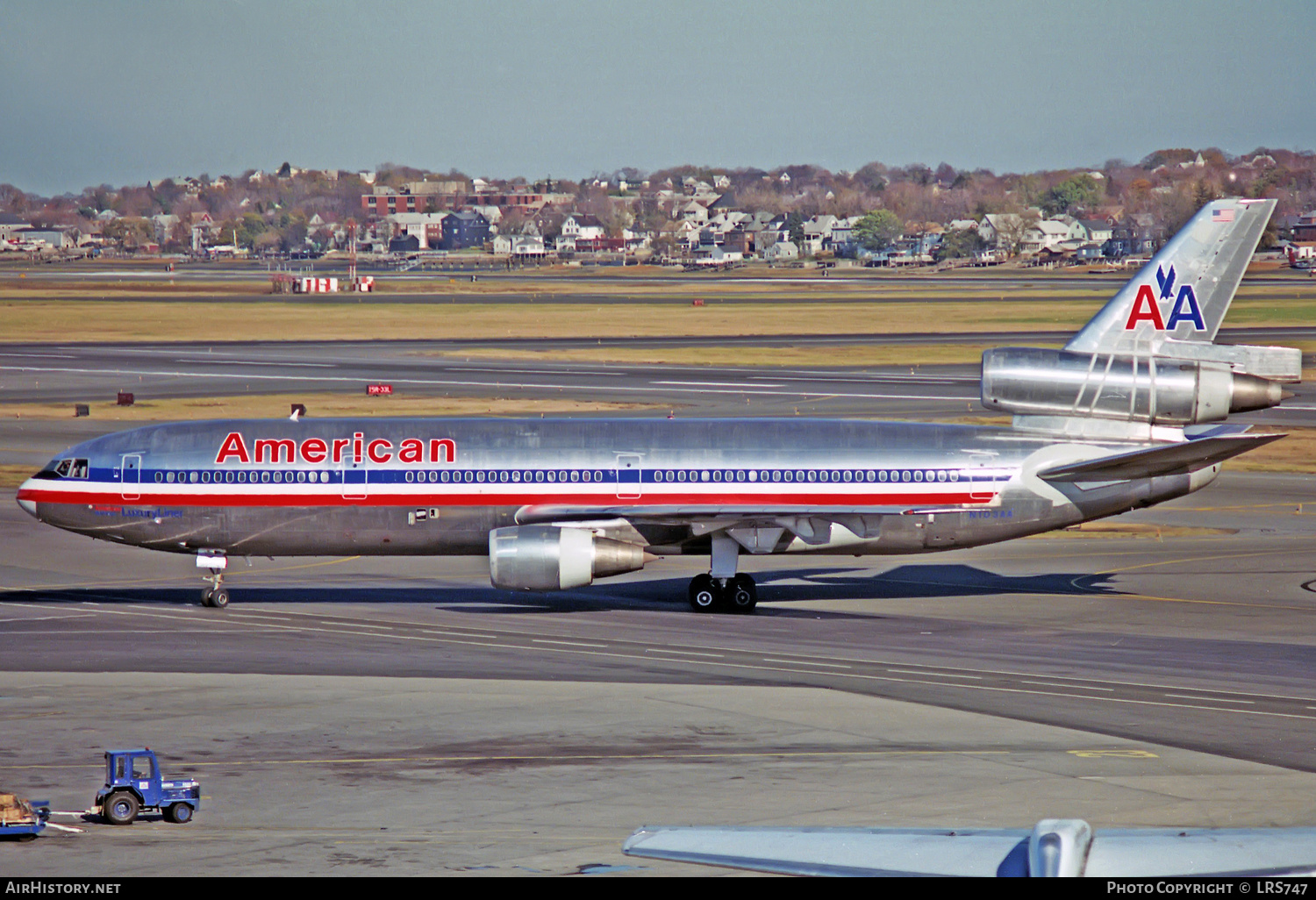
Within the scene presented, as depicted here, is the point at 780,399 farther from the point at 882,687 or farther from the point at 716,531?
the point at 882,687

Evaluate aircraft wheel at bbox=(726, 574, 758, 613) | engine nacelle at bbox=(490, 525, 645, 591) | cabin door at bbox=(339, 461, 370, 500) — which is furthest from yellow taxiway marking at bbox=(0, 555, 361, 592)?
aircraft wheel at bbox=(726, 574, 758, 613)

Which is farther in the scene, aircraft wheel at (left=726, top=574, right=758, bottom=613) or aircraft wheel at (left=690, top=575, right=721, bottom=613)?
aircraft wheel at (left=690, top=575, right=721, bottom=613)

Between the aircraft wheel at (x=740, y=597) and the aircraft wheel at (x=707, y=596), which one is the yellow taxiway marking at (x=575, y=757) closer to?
the aircraft wheel at (x=740, y=597)

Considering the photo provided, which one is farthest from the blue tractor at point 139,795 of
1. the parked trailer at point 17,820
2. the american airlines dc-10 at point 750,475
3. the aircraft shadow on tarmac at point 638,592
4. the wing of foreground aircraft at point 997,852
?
the aircraft shadow on tarmac at point 638,592

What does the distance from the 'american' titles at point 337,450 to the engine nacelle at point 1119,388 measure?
16772mm

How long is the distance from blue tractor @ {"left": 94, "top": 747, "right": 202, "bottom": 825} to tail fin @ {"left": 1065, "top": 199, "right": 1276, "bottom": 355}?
31379 mm

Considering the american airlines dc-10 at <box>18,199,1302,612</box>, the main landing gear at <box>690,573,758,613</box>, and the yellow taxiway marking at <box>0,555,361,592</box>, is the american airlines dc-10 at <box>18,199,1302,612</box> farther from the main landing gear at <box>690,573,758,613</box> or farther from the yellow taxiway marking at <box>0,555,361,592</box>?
the yellow taxiway marking at <box>0,555,361,592</box>

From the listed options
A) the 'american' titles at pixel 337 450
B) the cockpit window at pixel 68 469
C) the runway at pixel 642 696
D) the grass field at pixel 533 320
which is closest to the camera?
the runway at pixel 642 696

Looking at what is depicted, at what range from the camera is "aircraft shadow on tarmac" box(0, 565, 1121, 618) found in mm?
47750

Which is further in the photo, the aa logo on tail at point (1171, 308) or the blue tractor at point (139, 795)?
the aa logo on tail at point (1171, 308)

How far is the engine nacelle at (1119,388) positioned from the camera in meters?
45.1

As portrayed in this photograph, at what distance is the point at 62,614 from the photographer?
45188 mm

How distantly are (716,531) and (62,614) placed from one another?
19341 mm
